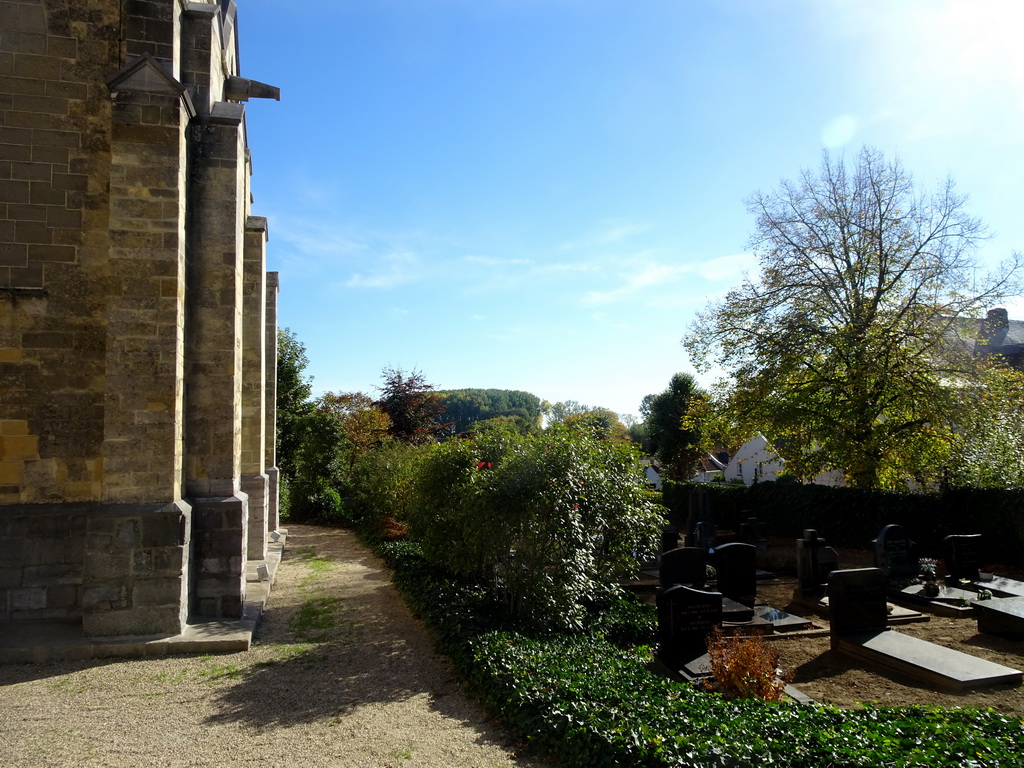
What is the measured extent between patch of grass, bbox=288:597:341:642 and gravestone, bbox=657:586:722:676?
4.05m

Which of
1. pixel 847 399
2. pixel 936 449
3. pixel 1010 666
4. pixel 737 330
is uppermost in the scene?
pixel 737 330

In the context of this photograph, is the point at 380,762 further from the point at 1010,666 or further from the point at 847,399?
the point at 847,399

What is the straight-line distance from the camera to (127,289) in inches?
281

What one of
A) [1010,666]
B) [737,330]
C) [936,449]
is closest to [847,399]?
[936,449]

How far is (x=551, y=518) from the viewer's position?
7.55 m

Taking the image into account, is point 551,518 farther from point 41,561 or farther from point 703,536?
point 703,536

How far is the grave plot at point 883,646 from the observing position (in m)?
6.69

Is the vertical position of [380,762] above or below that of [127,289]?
below

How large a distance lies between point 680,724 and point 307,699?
3.31 metres

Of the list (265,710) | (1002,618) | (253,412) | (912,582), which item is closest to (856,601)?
(1002,618)

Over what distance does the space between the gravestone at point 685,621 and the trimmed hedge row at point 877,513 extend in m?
11.4

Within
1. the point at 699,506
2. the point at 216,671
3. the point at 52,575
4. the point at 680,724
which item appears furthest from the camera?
the point at 699,506

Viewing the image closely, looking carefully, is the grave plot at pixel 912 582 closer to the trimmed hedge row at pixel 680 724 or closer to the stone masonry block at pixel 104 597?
the trimmed hedge row at pixel 680 724

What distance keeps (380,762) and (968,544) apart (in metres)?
11.9
